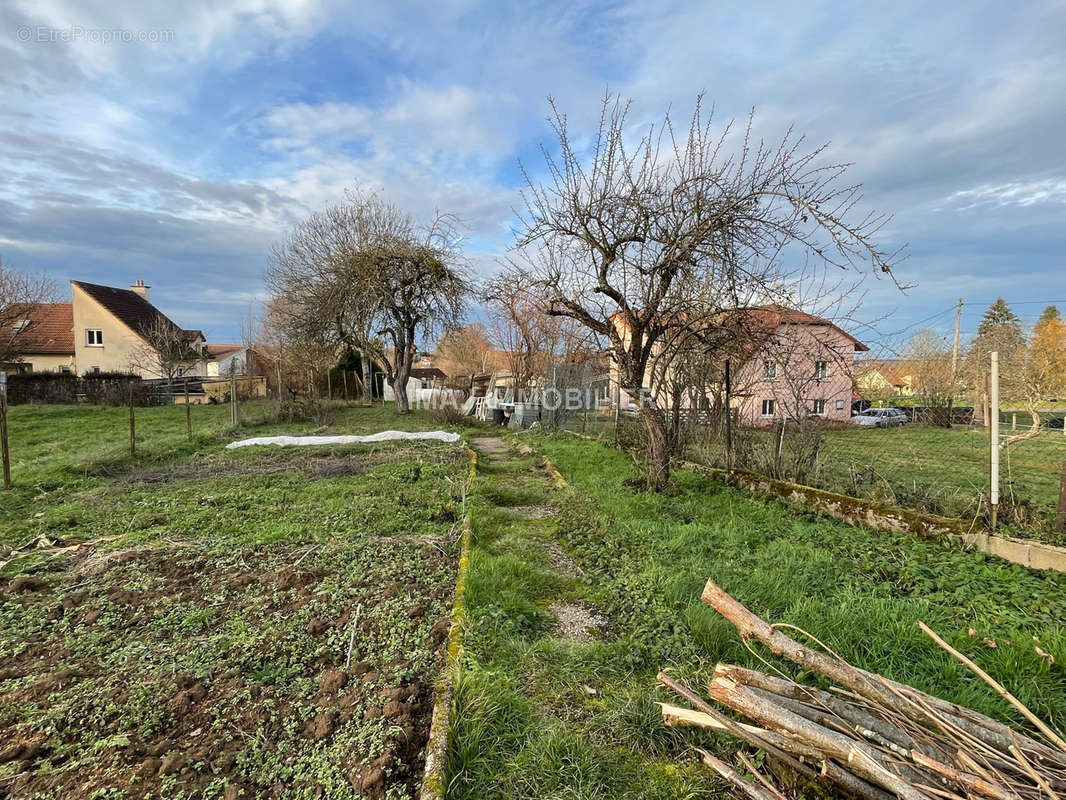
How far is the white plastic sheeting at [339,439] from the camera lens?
448 inches

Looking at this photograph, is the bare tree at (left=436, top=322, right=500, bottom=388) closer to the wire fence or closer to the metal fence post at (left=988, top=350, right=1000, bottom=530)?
the wire fence

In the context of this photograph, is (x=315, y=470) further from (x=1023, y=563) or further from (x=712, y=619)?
(x=1023, y=563)

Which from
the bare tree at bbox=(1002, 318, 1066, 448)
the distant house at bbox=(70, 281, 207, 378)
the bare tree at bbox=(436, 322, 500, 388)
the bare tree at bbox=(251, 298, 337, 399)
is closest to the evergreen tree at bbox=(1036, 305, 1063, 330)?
the bare tree at bbox=(1002, 318, 1066, 448)

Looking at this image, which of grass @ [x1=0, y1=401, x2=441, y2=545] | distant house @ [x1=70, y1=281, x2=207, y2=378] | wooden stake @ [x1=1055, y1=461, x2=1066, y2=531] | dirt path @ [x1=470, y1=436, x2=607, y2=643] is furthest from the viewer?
distant house @ [x1=70, y1=281, x2=207, y2=378]

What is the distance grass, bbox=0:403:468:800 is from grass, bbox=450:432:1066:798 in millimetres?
391

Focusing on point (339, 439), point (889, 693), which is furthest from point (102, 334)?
point (889, 693)

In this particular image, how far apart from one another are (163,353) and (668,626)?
24.2 m

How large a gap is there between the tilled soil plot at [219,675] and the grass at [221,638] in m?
0.01

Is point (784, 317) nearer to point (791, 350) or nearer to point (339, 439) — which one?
point (791, 350)

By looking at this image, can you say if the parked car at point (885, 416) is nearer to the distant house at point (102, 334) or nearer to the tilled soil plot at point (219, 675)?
the tilled soil plot at point (219, 675)

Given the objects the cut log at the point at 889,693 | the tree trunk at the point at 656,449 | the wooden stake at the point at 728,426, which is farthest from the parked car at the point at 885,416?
the cut log at the point at 889,693

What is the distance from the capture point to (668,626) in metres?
3.28

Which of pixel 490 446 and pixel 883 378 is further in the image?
pixel 883 378

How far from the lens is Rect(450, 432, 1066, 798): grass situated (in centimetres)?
223
